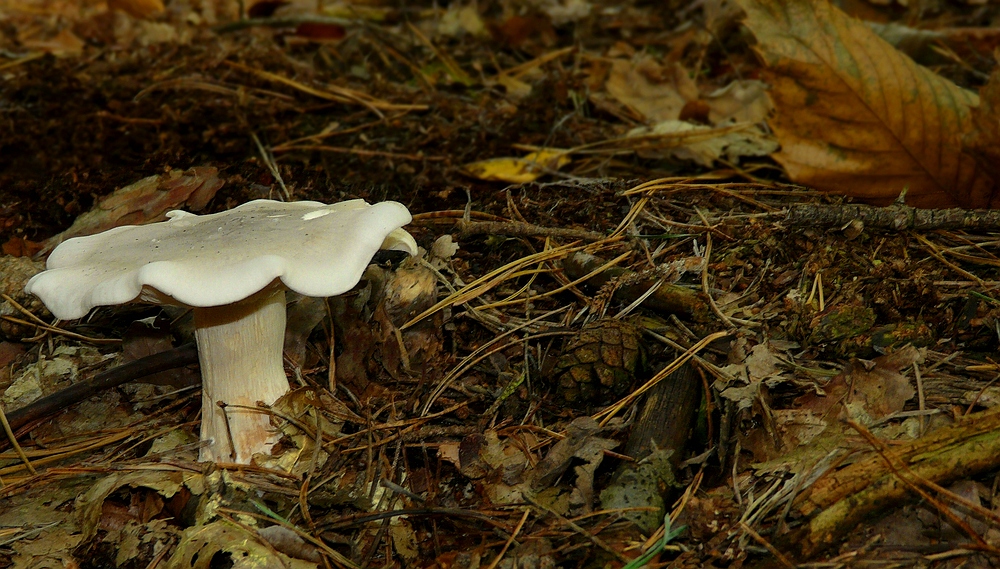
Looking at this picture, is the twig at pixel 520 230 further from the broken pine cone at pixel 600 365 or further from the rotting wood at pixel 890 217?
the rotting wood at pixel 890 217

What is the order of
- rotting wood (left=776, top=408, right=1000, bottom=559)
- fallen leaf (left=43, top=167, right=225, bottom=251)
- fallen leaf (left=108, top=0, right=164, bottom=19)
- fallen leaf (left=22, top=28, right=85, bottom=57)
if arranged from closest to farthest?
rotting wood (left=776, top=408, right=1000, bottom=559) → fallen leaf (left=43, top=167, right=225, bottom=251) → fallen leaf (left=22, top=28, right=85, bottom=57) → fallen leaf (left=108, top=0, right=164, bottom=19)

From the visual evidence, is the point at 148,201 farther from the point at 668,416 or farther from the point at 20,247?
the point at 668,416

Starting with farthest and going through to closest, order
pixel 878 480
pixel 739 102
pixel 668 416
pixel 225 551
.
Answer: pixel 739 102
pixel 668 416
pixel 225 551
pixel 878 480

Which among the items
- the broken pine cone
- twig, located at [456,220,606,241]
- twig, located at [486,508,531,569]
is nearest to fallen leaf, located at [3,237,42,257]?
twig, located at [456,220,606,241]

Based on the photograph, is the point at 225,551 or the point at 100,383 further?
the point at 100,383

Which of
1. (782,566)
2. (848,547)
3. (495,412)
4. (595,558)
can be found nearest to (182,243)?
(495,412)

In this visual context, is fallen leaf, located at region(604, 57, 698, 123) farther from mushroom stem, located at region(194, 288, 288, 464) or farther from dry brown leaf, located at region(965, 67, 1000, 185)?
mushroom stem, located at region(194, 288, 288, 464)

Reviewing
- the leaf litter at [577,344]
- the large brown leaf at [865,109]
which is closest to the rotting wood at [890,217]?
the leaf litter at [577,344]

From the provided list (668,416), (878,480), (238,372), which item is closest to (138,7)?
(238,372)
